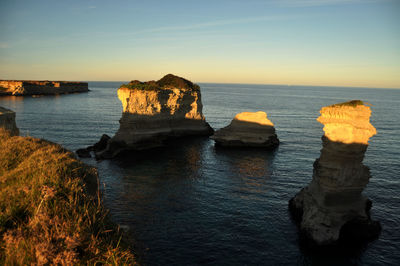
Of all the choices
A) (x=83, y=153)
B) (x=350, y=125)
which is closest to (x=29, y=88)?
(x=83, y=153)

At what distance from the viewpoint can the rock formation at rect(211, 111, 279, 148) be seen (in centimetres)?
5125

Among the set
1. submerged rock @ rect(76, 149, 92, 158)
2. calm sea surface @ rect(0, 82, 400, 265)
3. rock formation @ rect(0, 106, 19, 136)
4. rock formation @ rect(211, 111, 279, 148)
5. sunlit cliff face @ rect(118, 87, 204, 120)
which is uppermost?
sunlit cliff face @ rect(118, 87, 204, 120)

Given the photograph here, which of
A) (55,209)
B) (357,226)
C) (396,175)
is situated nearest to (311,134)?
(396,175)

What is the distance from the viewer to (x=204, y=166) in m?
39.8

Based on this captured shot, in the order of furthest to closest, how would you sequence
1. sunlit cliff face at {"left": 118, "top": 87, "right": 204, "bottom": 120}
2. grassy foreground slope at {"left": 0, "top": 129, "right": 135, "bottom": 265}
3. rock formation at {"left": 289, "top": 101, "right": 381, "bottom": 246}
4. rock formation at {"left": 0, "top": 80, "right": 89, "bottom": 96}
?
rock formation at {"left": 0, "top": 80, "right": 89, "bottom": 96} < sunlit cliff face at {"left": 118, "top": 87, "right": 204, "bottom": 120} < rock formation at {"left": 289, "top": 101, "right": 381, "bottom": 246} < grassy foreground slope at {"left": 0, "top": 129, "right": 135, "bottom": 265}

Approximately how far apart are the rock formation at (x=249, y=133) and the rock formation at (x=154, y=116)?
39.7ft

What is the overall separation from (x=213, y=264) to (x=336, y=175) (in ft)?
40.7

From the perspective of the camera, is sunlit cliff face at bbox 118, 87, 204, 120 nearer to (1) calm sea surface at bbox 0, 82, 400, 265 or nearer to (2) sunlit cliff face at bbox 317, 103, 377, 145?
(1) calm sea surface at bbox 0, 82, 400, 265

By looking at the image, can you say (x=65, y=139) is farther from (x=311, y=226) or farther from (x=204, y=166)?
(x=311, y=226)

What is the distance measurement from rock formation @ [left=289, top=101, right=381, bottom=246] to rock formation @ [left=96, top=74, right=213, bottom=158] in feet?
111

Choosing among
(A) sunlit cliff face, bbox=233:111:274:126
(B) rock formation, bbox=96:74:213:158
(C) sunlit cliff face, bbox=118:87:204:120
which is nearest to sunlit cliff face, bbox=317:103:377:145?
(A) sunlit cliff face, bbox=233:111:274:126

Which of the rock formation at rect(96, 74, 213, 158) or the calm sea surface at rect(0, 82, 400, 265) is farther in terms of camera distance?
the rock formation at rect(96, 74, 213, 158)

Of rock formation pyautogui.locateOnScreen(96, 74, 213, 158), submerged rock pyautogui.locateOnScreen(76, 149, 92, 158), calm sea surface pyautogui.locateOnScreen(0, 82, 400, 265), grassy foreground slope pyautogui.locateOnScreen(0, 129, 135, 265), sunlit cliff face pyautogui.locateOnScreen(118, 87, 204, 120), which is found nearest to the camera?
grassy foreground slope pyautogui.locateOnScreen(0, 129, 135, 265)

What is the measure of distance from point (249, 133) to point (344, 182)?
101 feet
